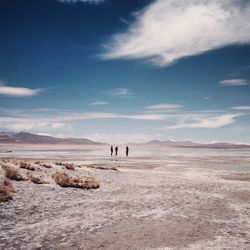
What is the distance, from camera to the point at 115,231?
1045 centimetres

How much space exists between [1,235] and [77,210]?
3955 millimetres

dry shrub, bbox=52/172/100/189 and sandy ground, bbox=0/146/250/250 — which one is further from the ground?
dry shrub, bbox=52/172/100/189

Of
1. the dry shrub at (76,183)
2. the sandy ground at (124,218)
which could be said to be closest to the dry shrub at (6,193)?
the sandy ground at (124,218)

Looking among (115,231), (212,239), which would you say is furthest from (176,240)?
(115,231)

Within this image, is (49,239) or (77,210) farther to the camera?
(77,210)

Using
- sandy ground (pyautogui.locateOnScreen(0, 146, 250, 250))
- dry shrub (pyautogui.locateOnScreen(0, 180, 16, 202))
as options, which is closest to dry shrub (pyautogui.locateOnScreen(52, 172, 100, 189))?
sandy ground (pyautogui.locateOnScreen(0, 146, 250, 250))

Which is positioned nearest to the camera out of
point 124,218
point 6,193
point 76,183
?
point 124,218

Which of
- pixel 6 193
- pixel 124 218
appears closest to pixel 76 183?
pixel 6 193

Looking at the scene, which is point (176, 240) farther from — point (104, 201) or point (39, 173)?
point (39, 173)

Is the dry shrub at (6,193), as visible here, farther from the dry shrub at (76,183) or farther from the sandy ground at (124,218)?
the dry shrub at (76,183)

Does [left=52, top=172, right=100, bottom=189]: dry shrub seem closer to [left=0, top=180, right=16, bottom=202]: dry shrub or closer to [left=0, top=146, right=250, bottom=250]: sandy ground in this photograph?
[left=0, top=146, right=250, bottom=250]: sandy ground

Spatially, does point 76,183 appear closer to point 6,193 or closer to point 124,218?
point 6,193

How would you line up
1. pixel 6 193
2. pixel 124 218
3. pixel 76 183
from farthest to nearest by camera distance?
pixel 76 183, pixel 6 193, pixel 124 218

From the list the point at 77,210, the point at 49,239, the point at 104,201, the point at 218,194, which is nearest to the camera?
the point at 49,239
